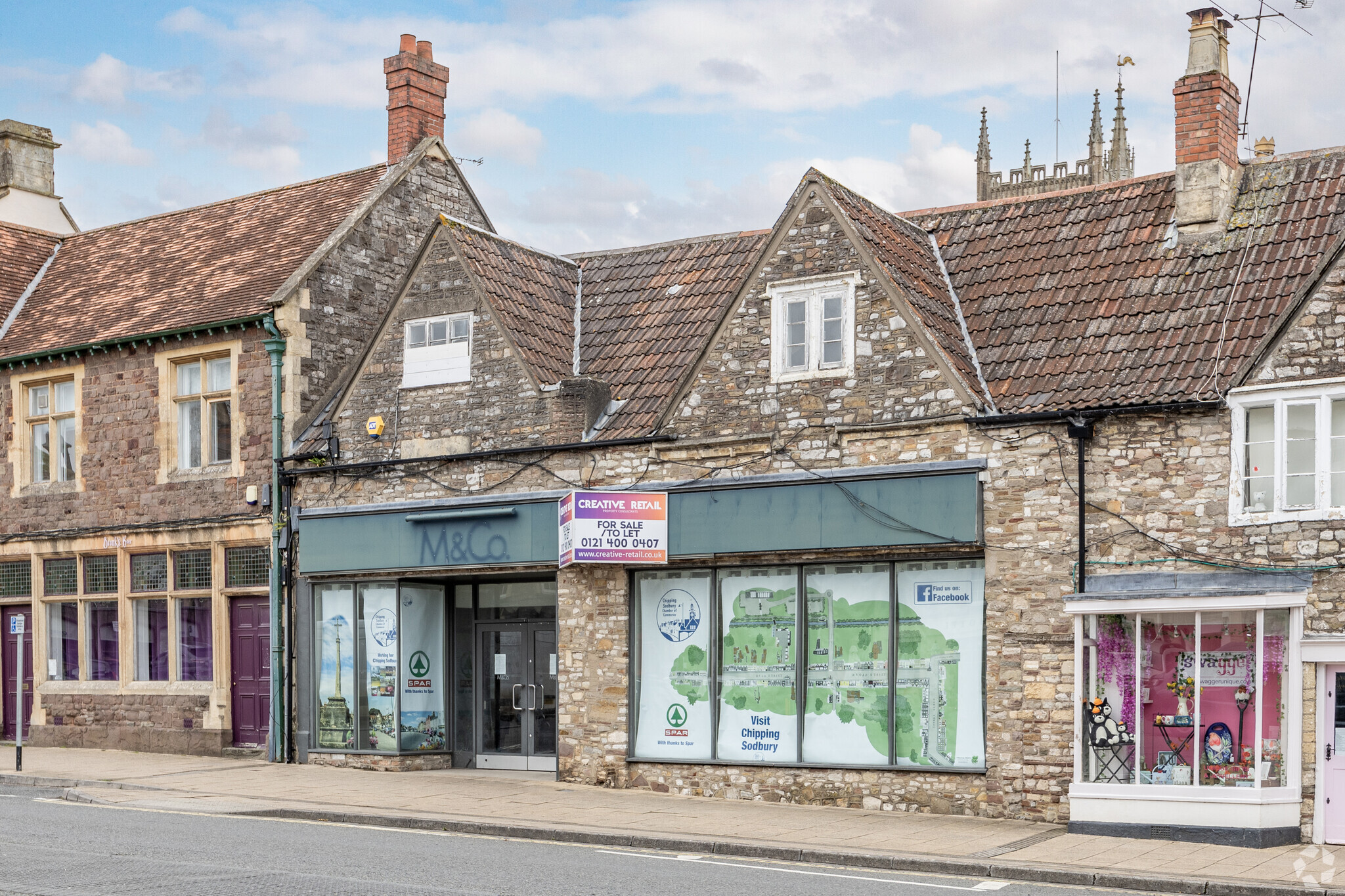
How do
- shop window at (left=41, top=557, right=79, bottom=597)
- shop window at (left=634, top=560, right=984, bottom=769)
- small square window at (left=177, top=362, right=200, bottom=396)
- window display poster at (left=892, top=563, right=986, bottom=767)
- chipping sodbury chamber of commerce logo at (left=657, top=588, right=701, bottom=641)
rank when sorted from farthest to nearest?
1. shop window at (left=41, top=557, right=79, bottom=597)
2. small square window at (left=177, top=362, right=200, bottom=396)
3. chipping sodbury chamber of commerce logo at (left=657, top=588, right=701, bottom=641)
4. shop window at (left=634, top=560, right=984, bottom=769)
5. window display poster at (left=892, top=563, right=986, bottom=767)

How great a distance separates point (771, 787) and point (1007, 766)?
2984mm

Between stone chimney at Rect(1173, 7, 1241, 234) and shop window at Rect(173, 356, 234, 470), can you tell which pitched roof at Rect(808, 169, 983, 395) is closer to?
stone chimney at Rect(1173, 7, 1241, 234)

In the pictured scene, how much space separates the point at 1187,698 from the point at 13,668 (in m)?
19.6

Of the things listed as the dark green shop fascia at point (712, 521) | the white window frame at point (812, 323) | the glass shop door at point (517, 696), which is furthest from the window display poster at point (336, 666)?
the white window frame at point (812, 323)

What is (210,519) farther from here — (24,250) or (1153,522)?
(1153,522)

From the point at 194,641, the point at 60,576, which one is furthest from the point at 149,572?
the point at 60,576

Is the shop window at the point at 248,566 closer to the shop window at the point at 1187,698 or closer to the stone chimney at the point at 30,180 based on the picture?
the stone chimney at the point at 30,180

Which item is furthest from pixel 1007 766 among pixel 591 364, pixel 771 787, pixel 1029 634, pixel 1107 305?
pixel 591 364

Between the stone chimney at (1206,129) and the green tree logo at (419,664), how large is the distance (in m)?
11.5

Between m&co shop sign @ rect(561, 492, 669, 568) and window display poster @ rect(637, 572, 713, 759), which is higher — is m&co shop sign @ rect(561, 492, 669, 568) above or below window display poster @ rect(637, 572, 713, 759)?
above

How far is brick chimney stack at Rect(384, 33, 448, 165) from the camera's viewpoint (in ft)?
80.3

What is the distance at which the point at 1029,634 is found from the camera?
15.7m

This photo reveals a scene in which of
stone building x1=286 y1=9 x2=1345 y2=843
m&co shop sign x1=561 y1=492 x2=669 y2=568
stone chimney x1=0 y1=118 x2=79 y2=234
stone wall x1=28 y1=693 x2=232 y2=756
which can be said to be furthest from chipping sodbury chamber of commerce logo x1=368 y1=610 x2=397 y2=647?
stone chimney x1=0 y1=118 x2=79 y2=234

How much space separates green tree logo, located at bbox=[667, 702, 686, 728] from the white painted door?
7.30 m
